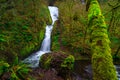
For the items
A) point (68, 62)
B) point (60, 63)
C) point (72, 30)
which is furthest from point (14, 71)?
point (72, 30)

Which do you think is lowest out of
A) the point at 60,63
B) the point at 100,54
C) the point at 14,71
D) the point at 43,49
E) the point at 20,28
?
the point at 43,49

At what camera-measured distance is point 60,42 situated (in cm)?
2233

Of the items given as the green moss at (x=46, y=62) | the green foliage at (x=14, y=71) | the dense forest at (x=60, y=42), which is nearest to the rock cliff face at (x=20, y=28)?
the dense forest at (x=60, y=42)

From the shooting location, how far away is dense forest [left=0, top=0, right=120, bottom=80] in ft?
32.4

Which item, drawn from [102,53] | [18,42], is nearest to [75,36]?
[18,42]

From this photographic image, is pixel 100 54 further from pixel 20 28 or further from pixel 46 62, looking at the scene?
pixel 20 28

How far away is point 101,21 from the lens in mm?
10898

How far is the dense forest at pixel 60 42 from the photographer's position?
9.89m

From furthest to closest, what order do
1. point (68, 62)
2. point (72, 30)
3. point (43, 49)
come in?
point (72, 30), point (43, 49), point (68, 62)

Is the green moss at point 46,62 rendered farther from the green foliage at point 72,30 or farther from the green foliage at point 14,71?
the green foliage at point 72,30

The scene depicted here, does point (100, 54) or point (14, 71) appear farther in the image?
point (14, 71)

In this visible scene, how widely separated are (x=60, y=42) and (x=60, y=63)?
8225 mm

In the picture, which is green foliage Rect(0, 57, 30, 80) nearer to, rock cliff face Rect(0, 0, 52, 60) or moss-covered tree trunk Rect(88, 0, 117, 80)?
moss-covered tree trunk Rect(88, 0, 117, 80)

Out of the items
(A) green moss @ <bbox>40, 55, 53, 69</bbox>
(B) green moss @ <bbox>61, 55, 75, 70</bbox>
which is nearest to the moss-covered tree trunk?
(B) green moss @ <bbox>61, 55, 75, 70</bbox>
